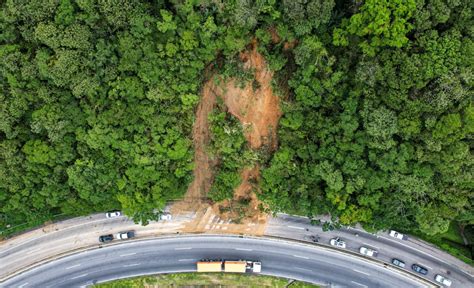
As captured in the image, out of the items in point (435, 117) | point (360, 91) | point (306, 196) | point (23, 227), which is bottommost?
point (23, 227)

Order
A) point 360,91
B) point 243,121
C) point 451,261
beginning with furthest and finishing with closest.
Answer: point 451,261
point 243,121
point 360,91

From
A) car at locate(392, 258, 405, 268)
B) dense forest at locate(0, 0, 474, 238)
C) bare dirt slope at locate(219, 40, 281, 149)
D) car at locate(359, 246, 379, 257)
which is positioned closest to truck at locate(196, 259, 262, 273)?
dense forest at locate(0, 0, 474, 238)

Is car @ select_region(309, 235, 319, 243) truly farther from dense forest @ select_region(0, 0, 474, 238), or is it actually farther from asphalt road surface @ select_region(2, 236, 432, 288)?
dense forest @ select_region(0, 0, 474, 238)

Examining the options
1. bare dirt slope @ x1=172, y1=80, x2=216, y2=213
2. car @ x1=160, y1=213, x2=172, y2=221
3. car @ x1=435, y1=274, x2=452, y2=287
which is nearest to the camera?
bare dirt slope @ x1=172, y1=80, x2=216, y2=213

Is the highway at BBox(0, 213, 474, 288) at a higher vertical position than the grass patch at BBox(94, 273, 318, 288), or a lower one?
higher

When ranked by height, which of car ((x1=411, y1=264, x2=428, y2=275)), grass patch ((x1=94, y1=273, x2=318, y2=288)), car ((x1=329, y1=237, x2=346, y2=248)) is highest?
car ((x1=329, y1=237, x2=346, y2=248))

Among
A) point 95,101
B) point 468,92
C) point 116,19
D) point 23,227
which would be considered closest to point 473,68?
point 468,92

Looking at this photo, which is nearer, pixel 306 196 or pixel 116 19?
pixel 116 19

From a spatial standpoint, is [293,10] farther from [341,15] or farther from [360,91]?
[360,91]
